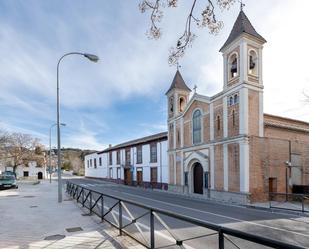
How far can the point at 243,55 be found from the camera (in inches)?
740

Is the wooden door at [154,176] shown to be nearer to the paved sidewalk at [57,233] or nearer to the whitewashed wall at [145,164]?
the whitewashed wall at [145,164]

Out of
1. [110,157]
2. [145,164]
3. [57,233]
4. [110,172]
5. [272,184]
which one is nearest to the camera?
[57,233]

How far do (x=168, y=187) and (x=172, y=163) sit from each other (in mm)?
2443

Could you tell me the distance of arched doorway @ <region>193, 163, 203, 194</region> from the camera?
23312 mm

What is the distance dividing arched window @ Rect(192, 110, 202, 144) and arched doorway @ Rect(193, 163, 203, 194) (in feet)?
7.13

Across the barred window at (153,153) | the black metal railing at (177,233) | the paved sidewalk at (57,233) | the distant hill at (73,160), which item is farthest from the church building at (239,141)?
the distant hill at (73,160)

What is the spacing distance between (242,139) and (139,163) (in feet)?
66.9

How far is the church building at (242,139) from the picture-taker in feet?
59.8

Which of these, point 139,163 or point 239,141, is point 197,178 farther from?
point 139,163

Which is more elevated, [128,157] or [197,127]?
[197,127]

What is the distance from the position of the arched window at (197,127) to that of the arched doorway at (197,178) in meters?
A: 2.17

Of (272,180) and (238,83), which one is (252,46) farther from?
(272,180)

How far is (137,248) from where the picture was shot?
585 centimetres

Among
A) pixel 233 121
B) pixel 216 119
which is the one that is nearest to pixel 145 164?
pixel 216 119
